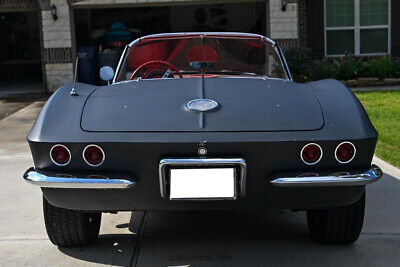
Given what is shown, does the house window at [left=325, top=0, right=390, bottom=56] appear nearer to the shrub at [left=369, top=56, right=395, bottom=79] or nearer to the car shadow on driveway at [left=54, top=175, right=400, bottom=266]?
the shrub at [left=369, top=56, right=395, bottom=79]

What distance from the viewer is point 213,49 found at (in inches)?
181

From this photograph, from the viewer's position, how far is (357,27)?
1520cm

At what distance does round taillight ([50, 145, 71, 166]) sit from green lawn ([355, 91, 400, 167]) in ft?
12.3

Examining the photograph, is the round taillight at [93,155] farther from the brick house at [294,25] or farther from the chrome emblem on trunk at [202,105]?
the brick house at [294,25]

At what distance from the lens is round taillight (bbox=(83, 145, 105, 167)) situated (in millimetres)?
3166

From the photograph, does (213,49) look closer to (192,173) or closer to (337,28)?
(192,173)

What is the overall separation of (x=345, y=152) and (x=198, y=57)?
172 cm

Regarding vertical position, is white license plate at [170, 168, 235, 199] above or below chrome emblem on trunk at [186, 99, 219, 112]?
below

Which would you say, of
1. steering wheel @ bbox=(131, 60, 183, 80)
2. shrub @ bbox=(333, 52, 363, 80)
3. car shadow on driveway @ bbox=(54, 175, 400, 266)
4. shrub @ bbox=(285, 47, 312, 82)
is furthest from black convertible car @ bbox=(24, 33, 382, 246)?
shrub @ bbox=(333, 52, 363, 80)

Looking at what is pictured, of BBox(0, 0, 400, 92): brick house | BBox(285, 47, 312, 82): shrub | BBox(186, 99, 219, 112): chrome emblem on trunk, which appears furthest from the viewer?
BBox(0, 0, 400, 92): brick house

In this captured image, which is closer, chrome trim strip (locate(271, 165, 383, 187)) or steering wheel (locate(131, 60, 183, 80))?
chrome trim strip (locate(271, 165, 383, 187))

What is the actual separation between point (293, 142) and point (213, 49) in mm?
1645

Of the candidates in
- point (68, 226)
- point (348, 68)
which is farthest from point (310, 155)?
point (348, 68)

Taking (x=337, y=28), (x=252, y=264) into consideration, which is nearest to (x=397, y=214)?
(x=252, y=264)
